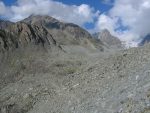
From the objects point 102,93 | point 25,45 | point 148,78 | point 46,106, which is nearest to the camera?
point 148,78

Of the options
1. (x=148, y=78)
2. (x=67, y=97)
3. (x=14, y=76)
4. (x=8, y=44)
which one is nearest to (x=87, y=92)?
(x=67, y=97)

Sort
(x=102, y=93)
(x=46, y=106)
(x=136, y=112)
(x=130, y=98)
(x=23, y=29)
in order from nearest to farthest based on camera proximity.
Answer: (x=136, y=112) < (x=130, y=98) < (x=102, y=93) < (x=46, y=106) < (x=23, y=29)

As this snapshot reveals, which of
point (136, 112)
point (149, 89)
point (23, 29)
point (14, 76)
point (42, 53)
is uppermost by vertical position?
point (23, 29)

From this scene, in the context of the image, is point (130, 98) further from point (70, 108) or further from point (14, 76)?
point (14, 76)

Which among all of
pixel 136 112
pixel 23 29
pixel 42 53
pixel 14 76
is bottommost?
pixel 136 112

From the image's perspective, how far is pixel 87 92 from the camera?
105 ft

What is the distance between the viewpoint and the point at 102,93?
92.5 ft

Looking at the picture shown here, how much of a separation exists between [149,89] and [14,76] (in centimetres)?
5925

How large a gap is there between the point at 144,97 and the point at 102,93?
7.41m

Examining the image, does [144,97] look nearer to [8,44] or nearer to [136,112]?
[136,112]

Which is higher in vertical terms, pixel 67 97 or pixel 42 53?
pixel 42 53

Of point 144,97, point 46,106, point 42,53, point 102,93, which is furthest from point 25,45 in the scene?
point 144,97

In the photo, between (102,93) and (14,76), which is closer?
(102,93)

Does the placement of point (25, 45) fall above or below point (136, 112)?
above
